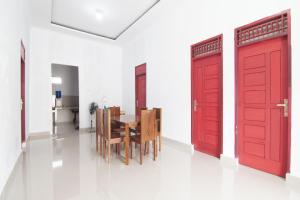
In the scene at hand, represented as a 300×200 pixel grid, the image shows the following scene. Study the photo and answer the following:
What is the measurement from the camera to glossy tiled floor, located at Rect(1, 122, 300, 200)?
79.7 inches

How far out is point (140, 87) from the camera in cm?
586

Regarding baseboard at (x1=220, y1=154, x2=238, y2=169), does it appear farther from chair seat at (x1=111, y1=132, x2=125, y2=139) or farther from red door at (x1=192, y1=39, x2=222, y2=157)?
chair seat at (x1=111, y1=132, x2=125, y2=139)

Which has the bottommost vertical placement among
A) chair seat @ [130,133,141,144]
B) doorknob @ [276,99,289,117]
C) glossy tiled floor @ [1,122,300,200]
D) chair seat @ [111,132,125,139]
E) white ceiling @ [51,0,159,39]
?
glossy tiled floor @ [1,122,300,200]

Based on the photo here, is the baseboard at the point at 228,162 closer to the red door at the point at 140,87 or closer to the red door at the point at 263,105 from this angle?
the red door at the point at 263,105

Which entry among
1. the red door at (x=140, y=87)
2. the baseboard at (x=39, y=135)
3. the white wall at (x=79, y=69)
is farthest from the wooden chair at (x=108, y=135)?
the white wall at (x=79, y=69)

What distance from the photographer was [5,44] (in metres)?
2.08

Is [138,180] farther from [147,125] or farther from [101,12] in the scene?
[101,12]

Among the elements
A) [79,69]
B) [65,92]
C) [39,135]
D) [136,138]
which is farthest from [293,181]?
[65,92]

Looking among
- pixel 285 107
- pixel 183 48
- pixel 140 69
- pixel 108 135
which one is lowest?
pixel 108 135

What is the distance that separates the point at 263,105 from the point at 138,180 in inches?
90.3

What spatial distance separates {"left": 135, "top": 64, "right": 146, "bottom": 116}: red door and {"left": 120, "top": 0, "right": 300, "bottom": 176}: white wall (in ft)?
0.96

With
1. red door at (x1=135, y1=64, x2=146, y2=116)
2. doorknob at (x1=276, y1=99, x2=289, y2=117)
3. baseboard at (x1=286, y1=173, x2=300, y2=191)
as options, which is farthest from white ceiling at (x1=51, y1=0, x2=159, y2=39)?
baseboard at (x1=286, y1=173, x2=300, y2=191)

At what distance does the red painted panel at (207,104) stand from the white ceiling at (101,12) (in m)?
1.98

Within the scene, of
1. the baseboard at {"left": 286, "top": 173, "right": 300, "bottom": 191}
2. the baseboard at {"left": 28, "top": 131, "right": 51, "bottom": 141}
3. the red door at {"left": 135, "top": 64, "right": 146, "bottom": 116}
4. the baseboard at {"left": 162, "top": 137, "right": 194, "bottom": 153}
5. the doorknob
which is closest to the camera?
the baseboard at {"left": 286, "top": 173, "right": 300, "bottom": 191}
